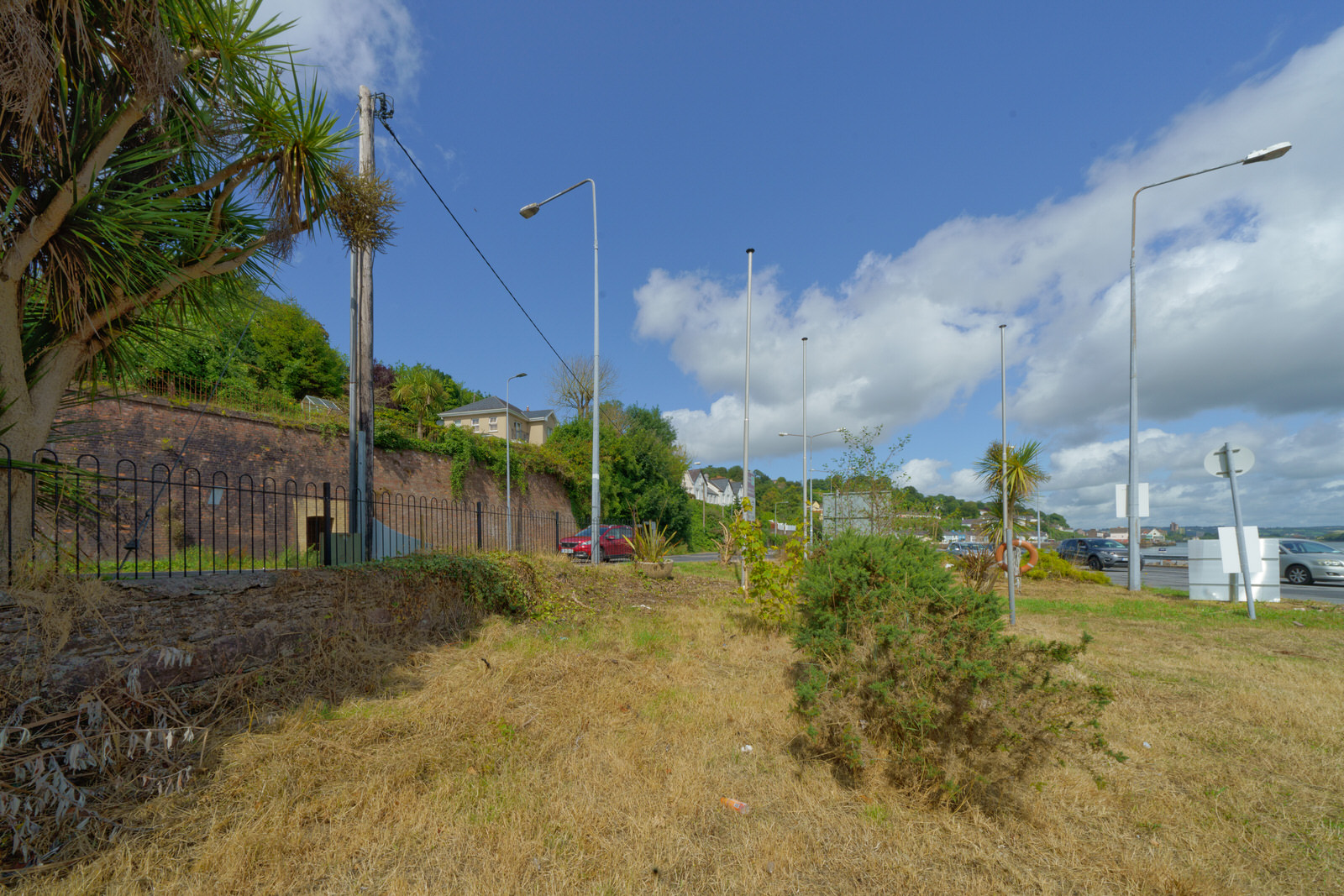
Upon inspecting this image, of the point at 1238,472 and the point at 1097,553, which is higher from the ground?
the point at 1238,472

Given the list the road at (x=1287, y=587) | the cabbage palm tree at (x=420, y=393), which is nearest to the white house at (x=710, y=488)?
the cabbage palm tree at (x=420, y=393)

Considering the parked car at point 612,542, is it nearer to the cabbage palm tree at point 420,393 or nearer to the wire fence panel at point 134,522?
the cabbage palm tree at point 420,393

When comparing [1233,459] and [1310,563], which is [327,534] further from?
[1310,563]

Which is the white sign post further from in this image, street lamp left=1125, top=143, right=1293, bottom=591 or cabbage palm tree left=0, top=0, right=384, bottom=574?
cabbage palm tree left=0, top=0, right=384, bottom=574

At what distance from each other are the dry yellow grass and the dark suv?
827 inches

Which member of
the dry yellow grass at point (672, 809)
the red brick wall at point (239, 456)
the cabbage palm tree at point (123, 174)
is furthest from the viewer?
the red brick wall at point (239, 456)

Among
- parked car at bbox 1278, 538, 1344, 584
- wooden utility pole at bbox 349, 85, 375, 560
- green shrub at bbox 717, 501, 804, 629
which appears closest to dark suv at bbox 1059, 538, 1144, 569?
parked car at bbox 1278, 538, 1344, 584

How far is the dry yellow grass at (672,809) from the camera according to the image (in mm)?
2490

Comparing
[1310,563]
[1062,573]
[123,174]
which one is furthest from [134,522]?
[1310,563]

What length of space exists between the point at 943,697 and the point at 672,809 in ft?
4.84

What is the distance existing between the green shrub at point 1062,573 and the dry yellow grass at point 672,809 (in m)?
12.2

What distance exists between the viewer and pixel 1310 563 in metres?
16.2

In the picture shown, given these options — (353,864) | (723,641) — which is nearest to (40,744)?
(353,864)

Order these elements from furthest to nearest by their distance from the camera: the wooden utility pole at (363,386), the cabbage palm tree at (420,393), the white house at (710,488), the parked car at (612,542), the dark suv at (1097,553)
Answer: the white house at (710,488), the cabbage palm tree at (420,393), the dark suv at (1097,553), the parked car at (612,542), the wooden utility pole at (363,386)
